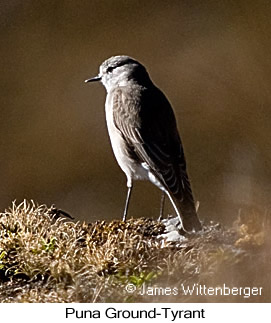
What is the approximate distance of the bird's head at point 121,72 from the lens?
180cm

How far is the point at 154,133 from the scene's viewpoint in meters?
1.78

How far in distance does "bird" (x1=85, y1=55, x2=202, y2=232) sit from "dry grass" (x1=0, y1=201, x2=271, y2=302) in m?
0.07

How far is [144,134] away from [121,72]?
155 mm

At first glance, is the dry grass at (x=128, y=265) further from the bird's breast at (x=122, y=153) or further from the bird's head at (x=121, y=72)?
the bird's head at (x=121, y=72)

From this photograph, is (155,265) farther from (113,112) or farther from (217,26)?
(217,26)

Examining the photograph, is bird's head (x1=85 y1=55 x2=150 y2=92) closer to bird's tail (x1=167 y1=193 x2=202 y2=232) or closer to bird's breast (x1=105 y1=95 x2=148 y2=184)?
bird's breast (x1=105 y1=95 x2=148 y2=184)

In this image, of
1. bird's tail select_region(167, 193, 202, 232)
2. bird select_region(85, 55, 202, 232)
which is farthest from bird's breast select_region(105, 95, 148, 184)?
bird's tail select_region(167, 193, 202, 232)

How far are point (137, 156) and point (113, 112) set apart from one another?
0.12m

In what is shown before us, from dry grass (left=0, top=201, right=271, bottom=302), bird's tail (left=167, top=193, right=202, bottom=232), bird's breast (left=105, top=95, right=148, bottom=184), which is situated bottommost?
dry grass (left=0, top=201, right=271, bottom=302)

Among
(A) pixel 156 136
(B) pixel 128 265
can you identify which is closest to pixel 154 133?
(A) pixel 156 136

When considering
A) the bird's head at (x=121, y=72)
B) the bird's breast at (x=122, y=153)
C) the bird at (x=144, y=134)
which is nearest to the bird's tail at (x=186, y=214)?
the bird at (x=144, y=134)

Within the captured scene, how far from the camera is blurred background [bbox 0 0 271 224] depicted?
69.8 inches

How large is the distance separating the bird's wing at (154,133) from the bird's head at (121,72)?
0.9 inches
